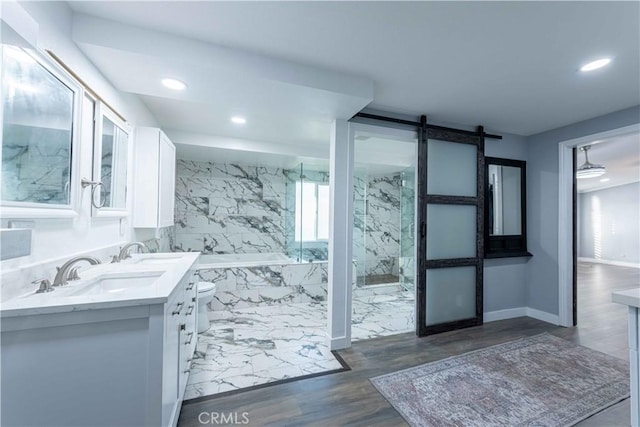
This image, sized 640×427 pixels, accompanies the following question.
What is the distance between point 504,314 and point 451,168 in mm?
2080

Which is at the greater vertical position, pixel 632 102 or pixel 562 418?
pixel 632 102

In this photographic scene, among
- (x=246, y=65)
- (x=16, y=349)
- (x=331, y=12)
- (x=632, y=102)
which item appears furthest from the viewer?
(x=632, y=102)

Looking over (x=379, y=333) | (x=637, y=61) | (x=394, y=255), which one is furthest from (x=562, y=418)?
(x=394, y=255)

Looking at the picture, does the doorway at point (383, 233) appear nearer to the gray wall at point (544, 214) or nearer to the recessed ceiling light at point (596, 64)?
the recessed ceiling light at point (596, 64)

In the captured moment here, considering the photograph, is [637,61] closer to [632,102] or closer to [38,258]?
[632,102]

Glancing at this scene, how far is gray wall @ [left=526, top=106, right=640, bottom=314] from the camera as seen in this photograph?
11.1 ft

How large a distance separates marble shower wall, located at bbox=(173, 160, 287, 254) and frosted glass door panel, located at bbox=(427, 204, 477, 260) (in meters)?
3.01

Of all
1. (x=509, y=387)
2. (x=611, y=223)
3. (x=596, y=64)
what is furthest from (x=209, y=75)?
(x=611, y=223)

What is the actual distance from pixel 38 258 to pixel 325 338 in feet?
7.91

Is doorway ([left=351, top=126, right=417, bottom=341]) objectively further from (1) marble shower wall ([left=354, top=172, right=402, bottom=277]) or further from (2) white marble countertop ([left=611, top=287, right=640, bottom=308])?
(2) white marble countertop ([left=611, top=287, right=640, bottom=308])

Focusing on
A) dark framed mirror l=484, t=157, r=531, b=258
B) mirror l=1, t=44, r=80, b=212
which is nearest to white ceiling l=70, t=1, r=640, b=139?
mirror l=1, t=44, r=80, b=212

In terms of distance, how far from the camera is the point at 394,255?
545 centimetres

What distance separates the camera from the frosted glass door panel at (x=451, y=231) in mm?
3111

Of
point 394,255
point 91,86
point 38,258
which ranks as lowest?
point 394,255
